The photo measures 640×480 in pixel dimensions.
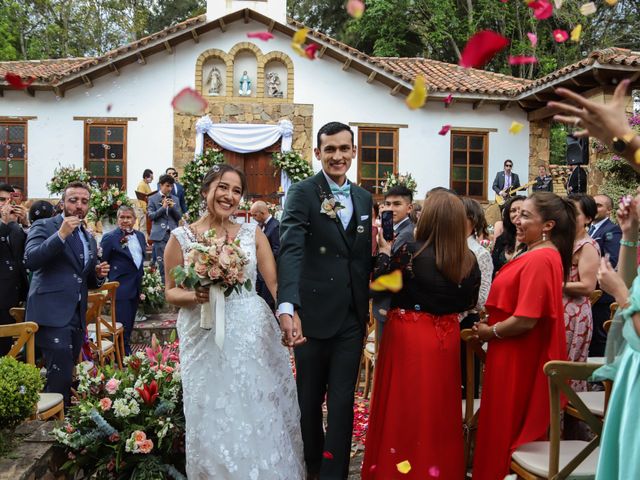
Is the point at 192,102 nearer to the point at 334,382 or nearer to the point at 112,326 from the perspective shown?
the point at 334,382

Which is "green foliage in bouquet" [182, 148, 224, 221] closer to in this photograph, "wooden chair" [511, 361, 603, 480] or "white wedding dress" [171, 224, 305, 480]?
"white wedding dress" [171, 224, 305, 480]

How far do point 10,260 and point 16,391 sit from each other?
Result: 96.1 inches

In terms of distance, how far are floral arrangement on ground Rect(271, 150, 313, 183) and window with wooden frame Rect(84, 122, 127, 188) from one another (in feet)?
12.4

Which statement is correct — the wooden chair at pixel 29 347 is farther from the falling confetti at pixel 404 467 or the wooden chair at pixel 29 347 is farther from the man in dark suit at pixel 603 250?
the man in dark suit at pixel 603 250

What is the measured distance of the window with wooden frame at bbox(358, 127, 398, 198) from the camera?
53.6 ft

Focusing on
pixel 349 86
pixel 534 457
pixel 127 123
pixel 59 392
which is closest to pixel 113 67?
pixel 127 123

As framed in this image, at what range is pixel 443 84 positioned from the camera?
1619 centimetres

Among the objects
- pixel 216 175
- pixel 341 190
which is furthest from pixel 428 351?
pixel 216 175

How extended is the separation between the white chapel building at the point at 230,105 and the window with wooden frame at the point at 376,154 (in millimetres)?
26

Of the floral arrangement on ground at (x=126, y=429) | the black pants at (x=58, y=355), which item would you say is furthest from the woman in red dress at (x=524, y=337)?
the black pants at (x=58, y=355)

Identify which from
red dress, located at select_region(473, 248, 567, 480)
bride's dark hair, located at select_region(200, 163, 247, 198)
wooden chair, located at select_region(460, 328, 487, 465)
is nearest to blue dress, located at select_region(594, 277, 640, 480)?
red dress, located at select_region(473, 248, 567, 480)

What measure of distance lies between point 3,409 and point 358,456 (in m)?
2.37

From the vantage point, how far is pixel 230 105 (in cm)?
1593

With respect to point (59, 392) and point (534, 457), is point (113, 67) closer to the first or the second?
point (59, 392)
